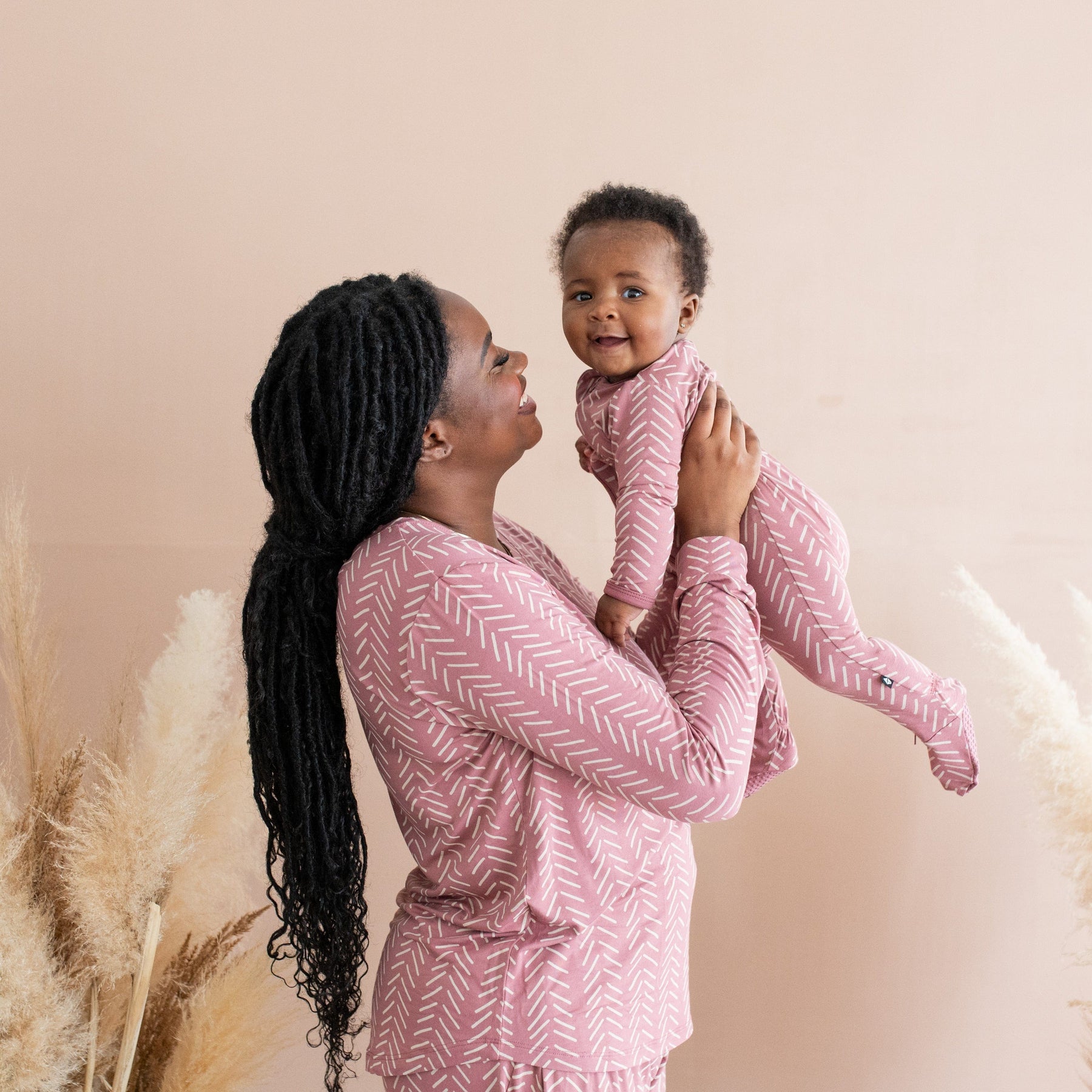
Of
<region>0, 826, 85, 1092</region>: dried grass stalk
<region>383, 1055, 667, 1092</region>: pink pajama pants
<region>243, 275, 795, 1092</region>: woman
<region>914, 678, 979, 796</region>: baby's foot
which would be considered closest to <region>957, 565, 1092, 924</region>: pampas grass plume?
<region>914, 678, 979, 796</region>: baby's foot

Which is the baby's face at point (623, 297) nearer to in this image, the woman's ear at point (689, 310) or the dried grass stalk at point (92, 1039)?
the woman's ear at point (689, 310)

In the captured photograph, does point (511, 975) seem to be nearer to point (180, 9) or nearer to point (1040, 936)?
point (1040, 936)

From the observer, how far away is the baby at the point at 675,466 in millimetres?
1294

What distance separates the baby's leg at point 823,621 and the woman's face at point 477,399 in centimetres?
35

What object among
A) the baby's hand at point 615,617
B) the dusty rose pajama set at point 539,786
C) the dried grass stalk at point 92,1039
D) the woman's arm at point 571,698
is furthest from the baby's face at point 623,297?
the dried grass stalk at point 92,1039

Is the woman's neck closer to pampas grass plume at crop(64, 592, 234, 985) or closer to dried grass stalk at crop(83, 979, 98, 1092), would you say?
pampas grass plume at crop(64, 592, 234, 985)

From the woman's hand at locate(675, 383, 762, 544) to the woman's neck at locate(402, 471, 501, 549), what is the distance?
0.23 meters

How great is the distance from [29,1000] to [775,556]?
1.02 meters

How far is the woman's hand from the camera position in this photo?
1235mm

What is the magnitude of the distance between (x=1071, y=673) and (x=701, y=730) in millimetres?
1189

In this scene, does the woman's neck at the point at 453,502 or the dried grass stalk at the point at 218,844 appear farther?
the dried grass stalk at the point at 218,844

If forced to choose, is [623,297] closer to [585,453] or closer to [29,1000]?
[585,453]

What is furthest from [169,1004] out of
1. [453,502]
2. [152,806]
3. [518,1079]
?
[453,502]

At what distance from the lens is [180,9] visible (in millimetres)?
1896
